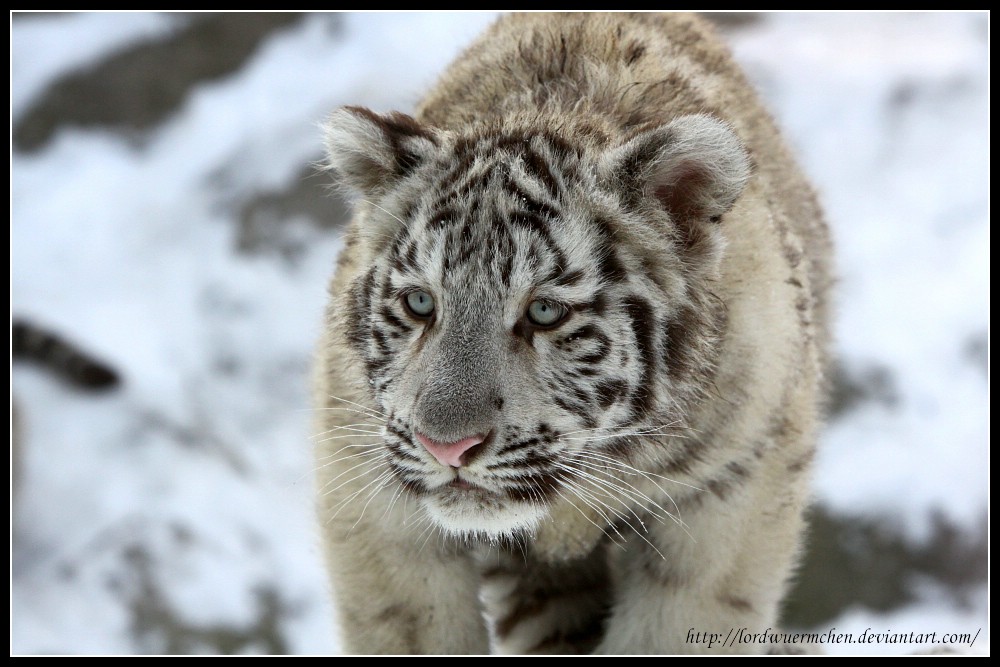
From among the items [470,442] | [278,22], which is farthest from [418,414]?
[278,22]

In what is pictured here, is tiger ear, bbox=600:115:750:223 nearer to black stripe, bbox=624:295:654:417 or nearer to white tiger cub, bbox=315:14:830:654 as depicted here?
white tiger cub, bbox=315:14:830:654

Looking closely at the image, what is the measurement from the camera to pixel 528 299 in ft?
10.1

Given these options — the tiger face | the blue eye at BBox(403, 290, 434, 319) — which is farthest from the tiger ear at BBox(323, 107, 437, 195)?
the blue eye at BBox(403, 290, 434, 319)

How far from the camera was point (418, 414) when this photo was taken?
303 centimetres

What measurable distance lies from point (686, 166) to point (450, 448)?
0.96 meters

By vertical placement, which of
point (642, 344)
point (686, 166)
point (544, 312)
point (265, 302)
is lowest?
point (265, 302)

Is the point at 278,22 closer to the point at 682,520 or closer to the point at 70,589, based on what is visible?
the point at 70,589

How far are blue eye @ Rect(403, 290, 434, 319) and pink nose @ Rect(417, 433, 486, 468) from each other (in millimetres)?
344

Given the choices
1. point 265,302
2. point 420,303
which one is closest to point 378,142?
point 420,303

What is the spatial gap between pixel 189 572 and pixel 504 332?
13.6ft

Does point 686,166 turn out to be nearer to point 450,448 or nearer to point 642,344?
point 642,344

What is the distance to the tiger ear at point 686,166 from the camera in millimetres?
3074

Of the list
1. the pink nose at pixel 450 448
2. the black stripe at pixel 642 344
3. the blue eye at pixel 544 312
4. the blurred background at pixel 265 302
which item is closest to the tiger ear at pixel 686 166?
the black stripe at pixel 642 344

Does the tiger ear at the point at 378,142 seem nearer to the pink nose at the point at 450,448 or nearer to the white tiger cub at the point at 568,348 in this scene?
the white tiger cub at the point at 568,348
